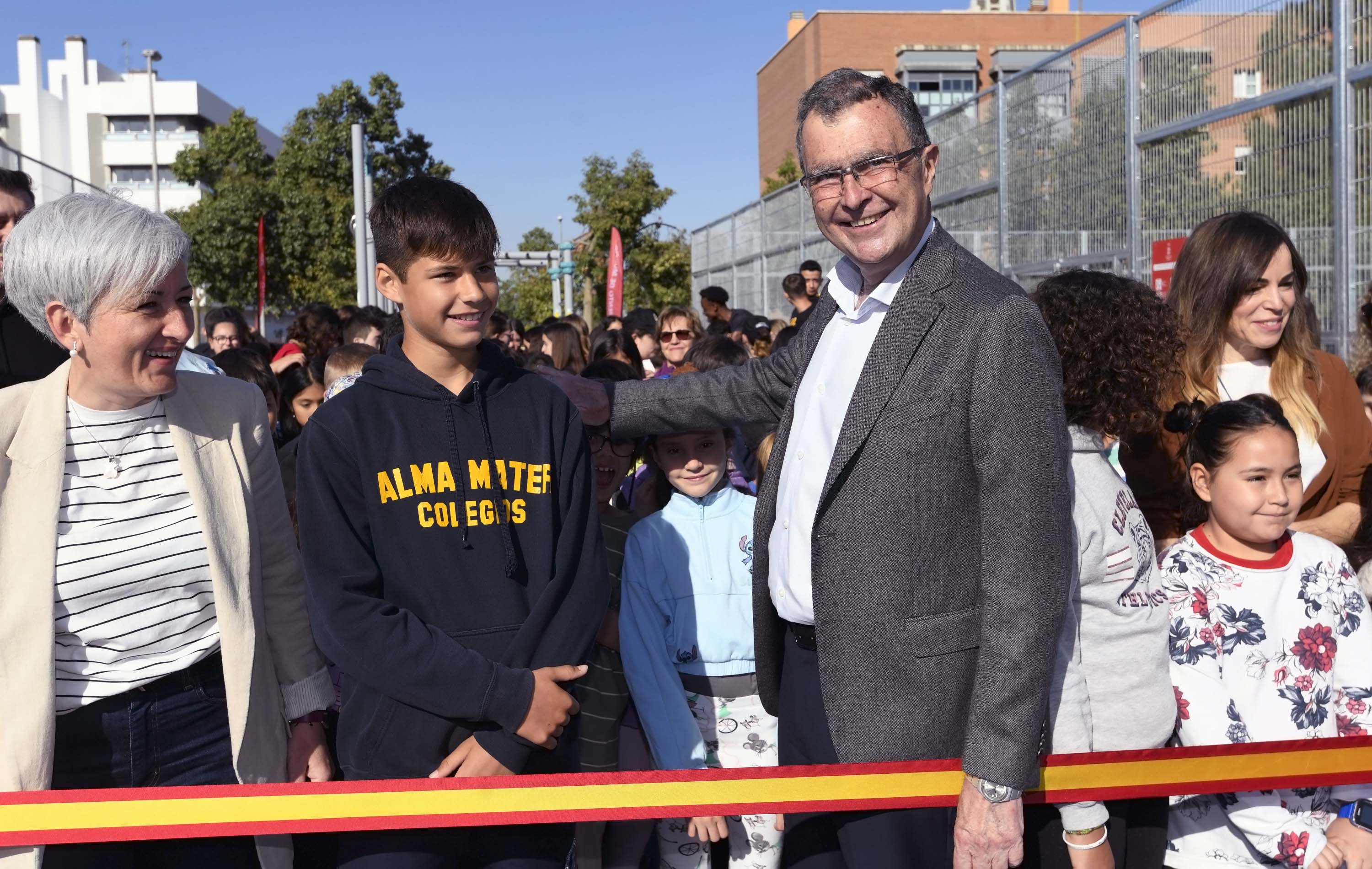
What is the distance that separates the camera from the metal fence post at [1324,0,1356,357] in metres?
5.63

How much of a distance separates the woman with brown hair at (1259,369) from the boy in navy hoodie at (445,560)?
6.47 ft

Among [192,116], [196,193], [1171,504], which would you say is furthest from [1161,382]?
[192,116]

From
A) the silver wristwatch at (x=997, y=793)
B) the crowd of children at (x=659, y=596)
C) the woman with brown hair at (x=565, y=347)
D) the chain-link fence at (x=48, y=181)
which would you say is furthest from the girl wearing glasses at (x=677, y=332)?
the silver wristwatch at (x=997, y=793)

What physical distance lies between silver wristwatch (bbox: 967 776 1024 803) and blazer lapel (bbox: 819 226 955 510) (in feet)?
2.03

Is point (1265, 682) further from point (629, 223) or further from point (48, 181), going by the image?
point (629, 223)

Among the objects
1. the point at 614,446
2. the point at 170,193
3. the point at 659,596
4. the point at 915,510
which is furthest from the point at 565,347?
the point at 170,193

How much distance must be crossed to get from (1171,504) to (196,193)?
77085 mm

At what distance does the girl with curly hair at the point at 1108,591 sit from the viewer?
270cm

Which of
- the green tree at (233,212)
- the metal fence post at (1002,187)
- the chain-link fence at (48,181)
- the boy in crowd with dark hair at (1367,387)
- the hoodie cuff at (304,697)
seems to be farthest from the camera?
the green tree at (233,212)

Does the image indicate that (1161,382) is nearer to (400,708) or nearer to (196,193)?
(400,708)

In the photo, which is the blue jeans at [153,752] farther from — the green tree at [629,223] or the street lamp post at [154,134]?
the street lamp post at [154,134]

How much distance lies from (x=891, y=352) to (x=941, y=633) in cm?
57

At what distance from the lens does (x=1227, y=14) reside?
652 centimetres

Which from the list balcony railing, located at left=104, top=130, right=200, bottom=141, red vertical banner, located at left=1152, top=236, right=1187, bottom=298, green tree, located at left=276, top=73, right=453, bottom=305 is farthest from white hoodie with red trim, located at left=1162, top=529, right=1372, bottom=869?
balcony railing, located at left=104, top=130, right=200, bottom=141
